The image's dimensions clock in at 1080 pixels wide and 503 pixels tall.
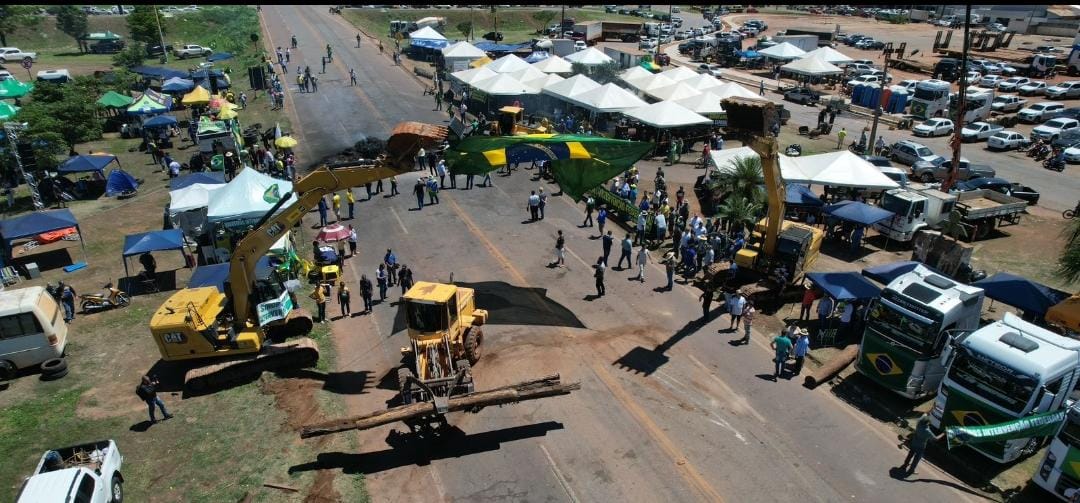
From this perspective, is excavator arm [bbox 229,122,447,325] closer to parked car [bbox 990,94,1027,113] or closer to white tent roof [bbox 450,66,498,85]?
white tent roof [bbox 450,66,498,85]

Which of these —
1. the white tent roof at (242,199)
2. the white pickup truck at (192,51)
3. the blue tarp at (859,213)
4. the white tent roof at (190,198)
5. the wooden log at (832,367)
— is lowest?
the wooden log at (832,367)

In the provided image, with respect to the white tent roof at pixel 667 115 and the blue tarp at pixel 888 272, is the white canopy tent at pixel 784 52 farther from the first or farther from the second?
the blue tarp at pixel 888 272

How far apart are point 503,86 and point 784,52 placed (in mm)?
Answer: 33746

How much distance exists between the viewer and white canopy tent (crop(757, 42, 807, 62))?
2439 inches

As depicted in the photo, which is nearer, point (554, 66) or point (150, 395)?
point (150, 395)


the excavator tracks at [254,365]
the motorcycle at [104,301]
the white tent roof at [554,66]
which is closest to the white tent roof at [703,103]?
the white tent roof at [554,66]

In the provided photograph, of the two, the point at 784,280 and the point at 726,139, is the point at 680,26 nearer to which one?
the point at 726,139

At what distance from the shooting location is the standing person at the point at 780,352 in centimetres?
1708

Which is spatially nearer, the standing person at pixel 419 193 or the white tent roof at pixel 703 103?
the standing person at pixel 419 193

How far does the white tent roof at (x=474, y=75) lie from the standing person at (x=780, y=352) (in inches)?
1300

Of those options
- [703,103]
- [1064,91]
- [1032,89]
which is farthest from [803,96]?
[1064,91]

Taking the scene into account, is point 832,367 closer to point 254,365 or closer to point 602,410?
point 602,410

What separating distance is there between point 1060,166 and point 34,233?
50.5 meters

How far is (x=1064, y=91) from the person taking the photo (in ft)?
167
